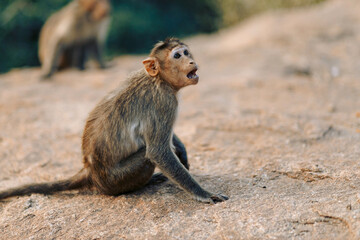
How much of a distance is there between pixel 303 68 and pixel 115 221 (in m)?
5.34

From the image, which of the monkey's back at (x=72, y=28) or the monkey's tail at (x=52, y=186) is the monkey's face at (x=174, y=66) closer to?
the monkey's tail at (x=52, y=186)

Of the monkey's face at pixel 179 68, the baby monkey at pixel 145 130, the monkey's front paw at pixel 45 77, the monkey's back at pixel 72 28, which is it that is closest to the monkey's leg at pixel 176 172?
the baby monkey at pixel 145 130

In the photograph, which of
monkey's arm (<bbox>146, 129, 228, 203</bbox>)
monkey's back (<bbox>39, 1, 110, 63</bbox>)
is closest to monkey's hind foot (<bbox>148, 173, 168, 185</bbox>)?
monkey's arm (<bbox>146, 129, 228, 203</bbox>)

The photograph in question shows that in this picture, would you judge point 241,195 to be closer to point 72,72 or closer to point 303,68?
point 303,68

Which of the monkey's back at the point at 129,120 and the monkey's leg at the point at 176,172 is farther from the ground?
the monkey's back at the point at 129,120

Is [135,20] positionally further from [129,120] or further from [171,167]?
[171,167]

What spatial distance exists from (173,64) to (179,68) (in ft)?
0.20

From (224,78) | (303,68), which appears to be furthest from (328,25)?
(224,78)

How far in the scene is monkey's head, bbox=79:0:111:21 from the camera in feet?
29.9

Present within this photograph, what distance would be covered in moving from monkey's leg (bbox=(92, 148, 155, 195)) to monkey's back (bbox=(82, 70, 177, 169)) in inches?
2.2

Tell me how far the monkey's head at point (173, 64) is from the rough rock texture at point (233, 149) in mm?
933

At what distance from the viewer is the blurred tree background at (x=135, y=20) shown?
11711mm

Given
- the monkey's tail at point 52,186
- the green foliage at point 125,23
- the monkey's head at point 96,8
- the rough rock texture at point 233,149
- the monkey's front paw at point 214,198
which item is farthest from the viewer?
the green foliage at point 125,23

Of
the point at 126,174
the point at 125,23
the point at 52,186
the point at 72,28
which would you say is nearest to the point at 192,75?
the point at 126,174
